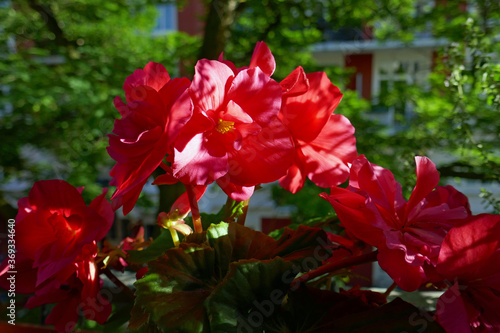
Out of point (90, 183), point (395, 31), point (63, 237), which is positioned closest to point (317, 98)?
point (63, 237)

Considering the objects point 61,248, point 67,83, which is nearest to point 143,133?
point 61,248

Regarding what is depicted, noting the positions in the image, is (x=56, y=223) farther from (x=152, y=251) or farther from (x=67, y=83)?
(x=67, y=83)

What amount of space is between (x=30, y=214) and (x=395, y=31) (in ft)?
9.47

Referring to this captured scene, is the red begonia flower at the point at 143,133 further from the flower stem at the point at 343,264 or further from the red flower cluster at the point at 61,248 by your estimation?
the flower stem at the point at 343,264

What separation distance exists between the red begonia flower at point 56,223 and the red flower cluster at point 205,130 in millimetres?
49

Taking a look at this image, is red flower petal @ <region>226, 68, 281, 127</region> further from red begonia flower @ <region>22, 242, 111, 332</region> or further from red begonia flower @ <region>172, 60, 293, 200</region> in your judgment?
red begonia flower @ <region>22, 242, 111, 332</region>

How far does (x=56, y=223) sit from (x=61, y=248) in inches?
1.0

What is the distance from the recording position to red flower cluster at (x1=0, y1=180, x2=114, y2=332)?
39cm

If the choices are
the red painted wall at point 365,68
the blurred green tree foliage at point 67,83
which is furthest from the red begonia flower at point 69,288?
the red painted wall at point 365,68

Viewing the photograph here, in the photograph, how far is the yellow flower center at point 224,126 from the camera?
36 cm

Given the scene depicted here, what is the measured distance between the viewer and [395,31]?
2824 mm

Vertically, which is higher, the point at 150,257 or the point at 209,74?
the point at 209,74

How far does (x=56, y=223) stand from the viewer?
0.39m

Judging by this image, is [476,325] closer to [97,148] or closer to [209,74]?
[209,74]
